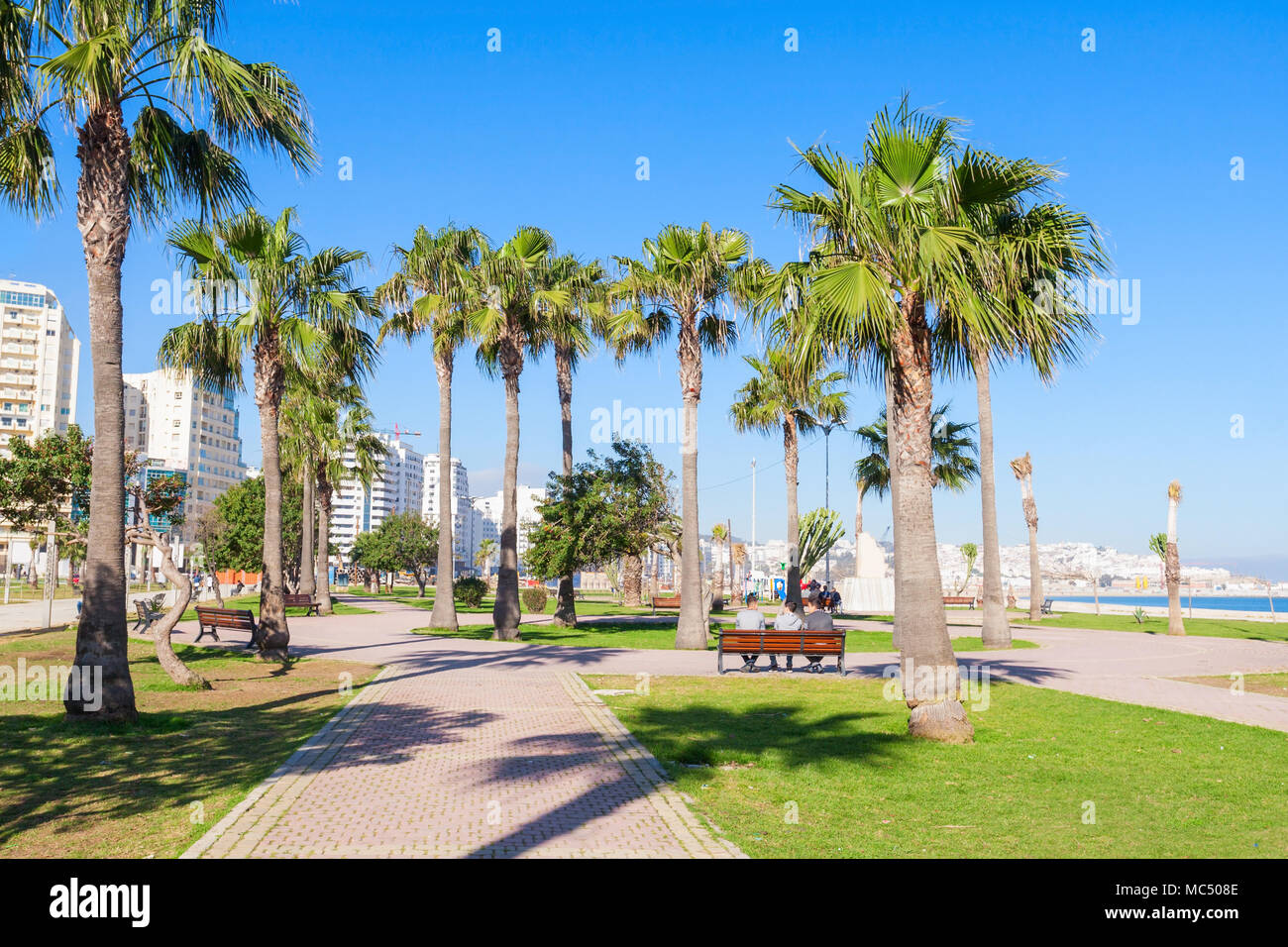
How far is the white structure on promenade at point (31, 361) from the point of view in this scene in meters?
125

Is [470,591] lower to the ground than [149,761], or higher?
lower

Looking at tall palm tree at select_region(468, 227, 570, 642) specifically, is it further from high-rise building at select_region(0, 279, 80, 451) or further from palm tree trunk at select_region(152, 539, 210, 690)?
high-rise building at select_region(0, 279, 80, 451)

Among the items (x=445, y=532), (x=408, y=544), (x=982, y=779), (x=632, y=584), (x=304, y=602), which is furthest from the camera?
(x=408, y=544)

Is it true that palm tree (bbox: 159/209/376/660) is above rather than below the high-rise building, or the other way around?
below

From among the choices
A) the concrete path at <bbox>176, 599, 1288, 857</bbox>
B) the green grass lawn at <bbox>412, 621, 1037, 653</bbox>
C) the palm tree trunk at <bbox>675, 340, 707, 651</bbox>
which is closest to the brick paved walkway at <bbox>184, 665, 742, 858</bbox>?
the concrete path at <bbox>176, 599, 1288, 857</bbox>

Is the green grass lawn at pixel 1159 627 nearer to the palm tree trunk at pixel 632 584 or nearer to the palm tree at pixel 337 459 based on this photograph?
the palm tree trunk at pixel 632 584

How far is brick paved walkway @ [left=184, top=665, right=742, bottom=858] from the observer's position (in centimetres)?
573

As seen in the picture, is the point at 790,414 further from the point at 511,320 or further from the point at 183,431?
the point at 183,431

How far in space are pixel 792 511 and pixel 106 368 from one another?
22.7 m

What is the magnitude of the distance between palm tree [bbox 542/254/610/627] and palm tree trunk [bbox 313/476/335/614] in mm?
12189

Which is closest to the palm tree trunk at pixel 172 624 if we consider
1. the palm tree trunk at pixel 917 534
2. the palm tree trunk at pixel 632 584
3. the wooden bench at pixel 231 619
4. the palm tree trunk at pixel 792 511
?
the wooden bench at pixel 231 619

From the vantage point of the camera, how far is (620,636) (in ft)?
85.0

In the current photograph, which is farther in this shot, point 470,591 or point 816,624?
point 470,591

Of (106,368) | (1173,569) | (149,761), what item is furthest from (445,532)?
(1173,569)
